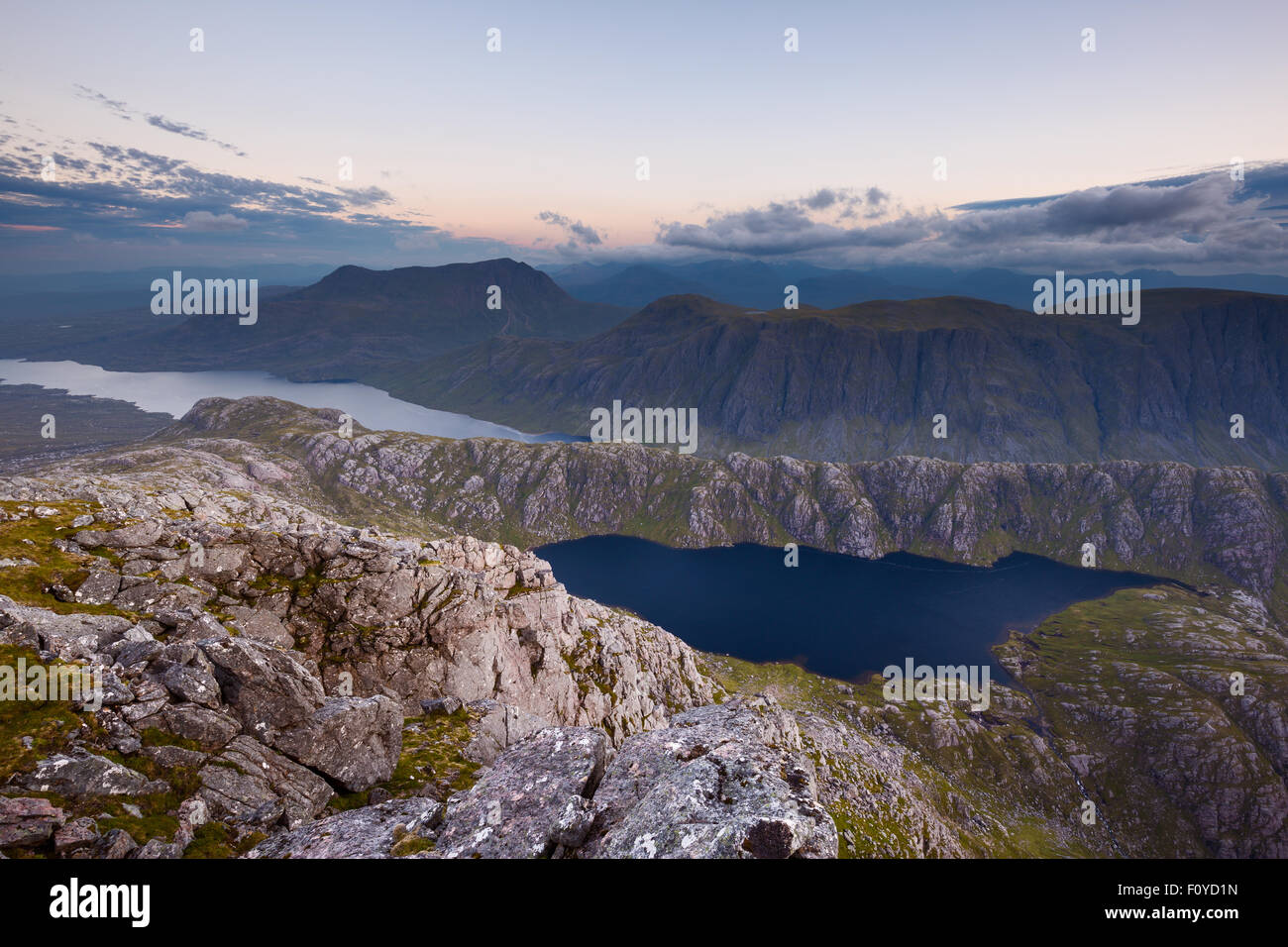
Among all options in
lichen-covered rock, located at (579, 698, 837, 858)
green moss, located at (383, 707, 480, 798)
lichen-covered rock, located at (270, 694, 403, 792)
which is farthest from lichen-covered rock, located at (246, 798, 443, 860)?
lichen-covered rock, located at (579, 698, 837, 858)

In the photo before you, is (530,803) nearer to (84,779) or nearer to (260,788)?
(260,788)

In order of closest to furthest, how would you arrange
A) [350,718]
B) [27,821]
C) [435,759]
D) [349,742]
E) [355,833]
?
[27,821]
[355,833]
[349,742]
[350,718]
[435,759]

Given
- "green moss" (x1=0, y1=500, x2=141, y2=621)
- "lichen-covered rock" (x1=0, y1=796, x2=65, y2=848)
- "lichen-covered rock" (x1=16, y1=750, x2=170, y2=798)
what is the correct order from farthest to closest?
"green moss" (x1=0, y1=500, x2=141, y2=621) < "lichen-covered rock" (x1=16, y1=750, x2=170, y2=798) < "lichen-covered rock" (x1=0, y1=796, x2=65, y2=848)

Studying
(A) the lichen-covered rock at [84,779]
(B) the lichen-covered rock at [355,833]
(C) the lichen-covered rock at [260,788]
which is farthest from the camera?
(C) the lichen-covered rock at [260,788]

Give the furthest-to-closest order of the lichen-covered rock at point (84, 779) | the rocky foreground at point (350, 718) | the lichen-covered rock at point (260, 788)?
the lichen-covered rock at point (260, 788), the lichen-covered rock at point (84, 779), the rocky foreground at point (350, 718)

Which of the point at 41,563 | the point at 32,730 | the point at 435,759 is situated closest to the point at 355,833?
the point at 32,730

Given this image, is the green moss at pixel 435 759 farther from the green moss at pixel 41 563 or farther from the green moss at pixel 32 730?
the green moss at pixel 41 563

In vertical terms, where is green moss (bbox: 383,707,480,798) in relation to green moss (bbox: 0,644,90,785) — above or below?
below

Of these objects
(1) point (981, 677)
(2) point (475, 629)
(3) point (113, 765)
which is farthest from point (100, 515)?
(1) point (981, 677)

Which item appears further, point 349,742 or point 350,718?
point 350,718

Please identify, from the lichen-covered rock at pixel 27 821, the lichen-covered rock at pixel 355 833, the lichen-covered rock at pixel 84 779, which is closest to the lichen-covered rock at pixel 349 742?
the lichen-covered rock at pixel 355 833

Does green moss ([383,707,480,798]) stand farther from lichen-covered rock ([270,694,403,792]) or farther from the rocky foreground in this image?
lichen-covered rock ([270,694,403,792])

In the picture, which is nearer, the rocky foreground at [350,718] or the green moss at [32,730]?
the rocky foreground at [350,718]
